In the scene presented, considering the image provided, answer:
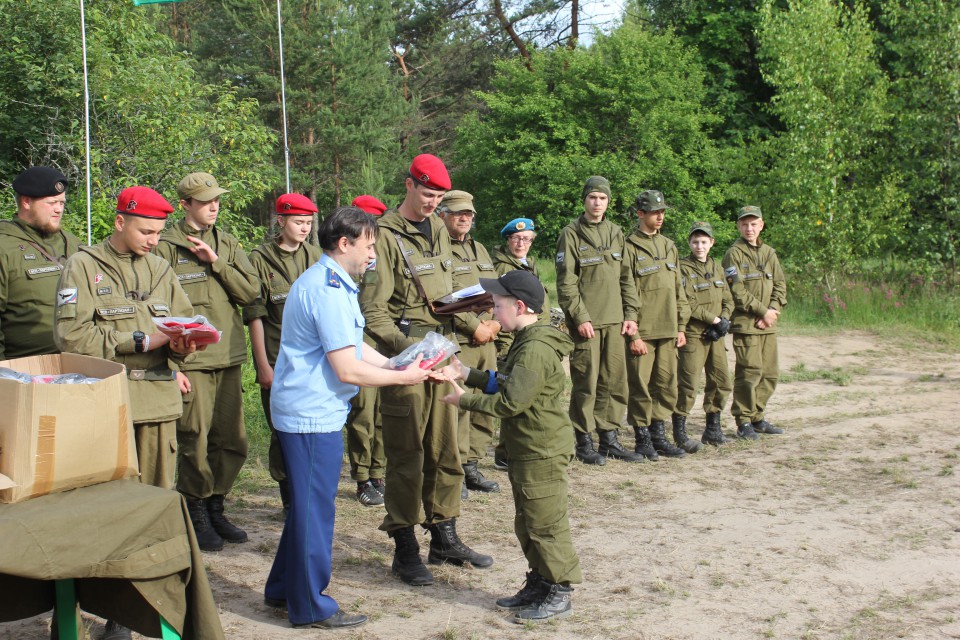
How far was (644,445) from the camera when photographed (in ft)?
26.5

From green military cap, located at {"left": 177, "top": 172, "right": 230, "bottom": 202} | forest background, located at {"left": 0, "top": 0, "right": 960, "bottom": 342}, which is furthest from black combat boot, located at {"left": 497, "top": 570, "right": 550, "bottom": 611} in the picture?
forest background, located at {"left": 0, "top": 0, "right": 960, "bottom": 342}

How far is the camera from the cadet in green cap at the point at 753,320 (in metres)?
8.77

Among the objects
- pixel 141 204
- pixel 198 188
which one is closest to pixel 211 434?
pixel 198 188

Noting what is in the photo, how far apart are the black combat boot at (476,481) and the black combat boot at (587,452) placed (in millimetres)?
1030

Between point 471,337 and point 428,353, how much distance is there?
1873 mm

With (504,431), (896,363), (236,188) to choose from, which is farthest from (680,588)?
(236,188)

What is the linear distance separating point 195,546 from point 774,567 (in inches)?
132

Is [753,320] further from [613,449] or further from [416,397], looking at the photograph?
[416,397]

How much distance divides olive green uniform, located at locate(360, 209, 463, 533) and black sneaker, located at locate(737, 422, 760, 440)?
4.33m

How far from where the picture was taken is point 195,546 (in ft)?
11.0

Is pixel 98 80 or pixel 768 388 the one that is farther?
pixel 98 80

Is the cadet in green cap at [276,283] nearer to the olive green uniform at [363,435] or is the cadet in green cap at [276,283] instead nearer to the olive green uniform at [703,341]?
the olive green uniform at [363,435]

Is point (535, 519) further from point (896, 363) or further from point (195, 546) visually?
point (896, 363)

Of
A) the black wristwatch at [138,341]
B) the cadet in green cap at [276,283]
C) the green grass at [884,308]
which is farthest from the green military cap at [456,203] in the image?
the green grass at [884,308]
